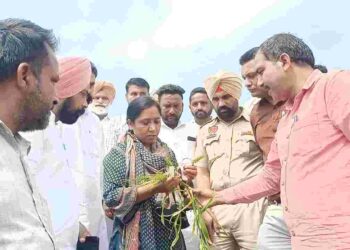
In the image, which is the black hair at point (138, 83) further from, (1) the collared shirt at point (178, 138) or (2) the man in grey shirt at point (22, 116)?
(2) the man in grey shirt at point (22, 116)

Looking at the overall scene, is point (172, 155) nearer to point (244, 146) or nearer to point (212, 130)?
point (212, 130)

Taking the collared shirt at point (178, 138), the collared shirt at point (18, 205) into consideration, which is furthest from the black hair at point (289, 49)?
the collared shirt at point (178, 138)

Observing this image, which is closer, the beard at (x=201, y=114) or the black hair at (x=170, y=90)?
the black hair at (x=170, y=90)

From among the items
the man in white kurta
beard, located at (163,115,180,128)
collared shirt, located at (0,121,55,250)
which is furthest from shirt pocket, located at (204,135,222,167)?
collared shirt, located at (0,121,55,250)

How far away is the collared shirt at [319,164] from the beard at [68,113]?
190cm

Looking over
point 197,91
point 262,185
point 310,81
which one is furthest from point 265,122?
point 197,91

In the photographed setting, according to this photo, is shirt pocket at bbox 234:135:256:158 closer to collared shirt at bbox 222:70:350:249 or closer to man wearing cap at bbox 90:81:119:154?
collared shirt at bbox 222:70:350:249

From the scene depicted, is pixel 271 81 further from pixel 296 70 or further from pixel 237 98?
pixel 237 98

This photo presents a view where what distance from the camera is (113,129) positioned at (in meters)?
6.61

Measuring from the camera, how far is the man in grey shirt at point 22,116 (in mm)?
1925

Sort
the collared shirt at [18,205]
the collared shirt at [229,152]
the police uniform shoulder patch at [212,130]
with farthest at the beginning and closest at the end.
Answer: the police uniform shoulder patch at [212,130] < the collared shirt at [229,152] < the collared shirt at [18,205]

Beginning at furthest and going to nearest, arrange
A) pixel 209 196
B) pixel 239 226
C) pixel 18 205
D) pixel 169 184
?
1. pixel 239 226
2. pixel 169 184
3. pixel 209 196
4. pixel 18 205

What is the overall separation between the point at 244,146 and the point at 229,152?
0.15 metres

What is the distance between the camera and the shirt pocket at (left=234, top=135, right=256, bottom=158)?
526 cm
